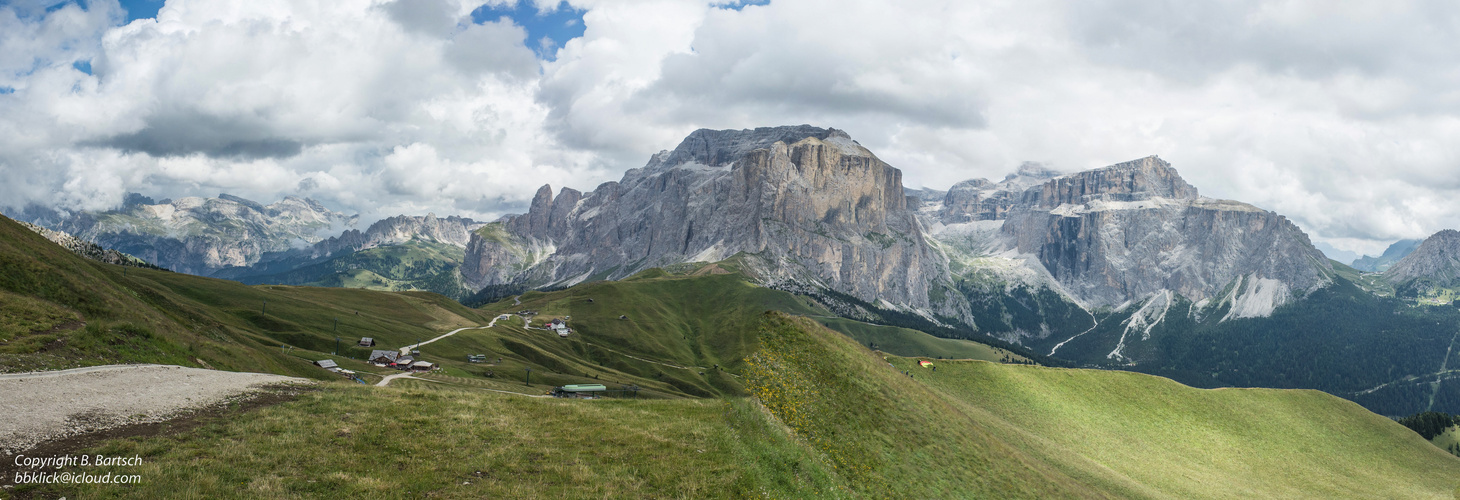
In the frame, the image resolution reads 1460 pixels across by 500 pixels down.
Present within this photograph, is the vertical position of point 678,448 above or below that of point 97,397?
below

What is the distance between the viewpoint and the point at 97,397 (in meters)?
26.6

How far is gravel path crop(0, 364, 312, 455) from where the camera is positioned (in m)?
21.9

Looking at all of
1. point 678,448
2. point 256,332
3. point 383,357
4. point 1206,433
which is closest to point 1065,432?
point 1206,433

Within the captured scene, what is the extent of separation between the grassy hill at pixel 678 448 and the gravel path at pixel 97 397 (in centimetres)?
283

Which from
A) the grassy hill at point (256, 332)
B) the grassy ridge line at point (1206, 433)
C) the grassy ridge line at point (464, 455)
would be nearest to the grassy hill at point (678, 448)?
the grassy ridge line at point (464, 455)

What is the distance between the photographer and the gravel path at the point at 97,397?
21938 mm

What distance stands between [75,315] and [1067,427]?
94.9 m

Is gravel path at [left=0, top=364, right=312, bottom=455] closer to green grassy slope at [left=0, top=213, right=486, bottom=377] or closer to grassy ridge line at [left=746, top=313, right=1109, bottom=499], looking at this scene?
green grassy slope at [left=0, top=213, right=486, bottom=377]

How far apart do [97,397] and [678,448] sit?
24895mm

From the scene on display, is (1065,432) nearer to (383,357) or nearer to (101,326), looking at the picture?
(101,326)

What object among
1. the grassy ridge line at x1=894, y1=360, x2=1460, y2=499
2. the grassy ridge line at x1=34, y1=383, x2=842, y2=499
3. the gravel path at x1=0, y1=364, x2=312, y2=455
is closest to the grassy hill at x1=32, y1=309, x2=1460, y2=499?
the grassy ridge line at x1=34, y1=383, x2=842, y2=499

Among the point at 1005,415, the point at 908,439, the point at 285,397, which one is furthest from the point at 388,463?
the point at 1005,415

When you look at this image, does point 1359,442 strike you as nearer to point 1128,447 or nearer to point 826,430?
point 1128,447

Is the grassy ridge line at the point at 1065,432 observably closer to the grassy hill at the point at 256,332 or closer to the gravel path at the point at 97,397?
the grassy hill at the point at 256,332
